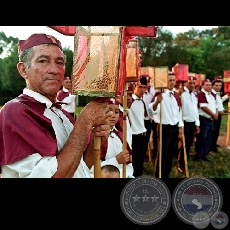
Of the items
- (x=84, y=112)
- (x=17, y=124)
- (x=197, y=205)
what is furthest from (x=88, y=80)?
(x=197, y=205)

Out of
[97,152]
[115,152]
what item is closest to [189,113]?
[115,152]

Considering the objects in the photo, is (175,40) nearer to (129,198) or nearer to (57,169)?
(129,198)

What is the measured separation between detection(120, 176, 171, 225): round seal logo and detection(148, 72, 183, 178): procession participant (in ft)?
9.46

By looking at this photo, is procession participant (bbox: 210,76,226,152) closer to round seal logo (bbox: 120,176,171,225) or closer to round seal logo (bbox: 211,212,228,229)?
round seal logo (bbox: 211,212,228,229)

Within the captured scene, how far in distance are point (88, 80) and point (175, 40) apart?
12364 millimetres

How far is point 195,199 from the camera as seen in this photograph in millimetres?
2701

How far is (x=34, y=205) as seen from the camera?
2.63 m

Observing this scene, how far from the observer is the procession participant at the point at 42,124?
1.63 metres

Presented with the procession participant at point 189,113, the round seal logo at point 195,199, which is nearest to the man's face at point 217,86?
the procession participant at point 189,113

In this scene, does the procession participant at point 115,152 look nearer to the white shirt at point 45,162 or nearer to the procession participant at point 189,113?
the white shirt at point 45,162

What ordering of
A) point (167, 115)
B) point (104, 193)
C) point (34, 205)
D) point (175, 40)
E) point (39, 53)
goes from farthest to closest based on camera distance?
point (175, 40) < point (167, 115) < point (104, 193) < point (34, 205) < point (39, 53)

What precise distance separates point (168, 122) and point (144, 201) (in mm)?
3263

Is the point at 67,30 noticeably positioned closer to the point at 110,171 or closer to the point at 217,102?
the point at 110,171

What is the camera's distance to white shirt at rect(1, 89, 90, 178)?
160 cm
